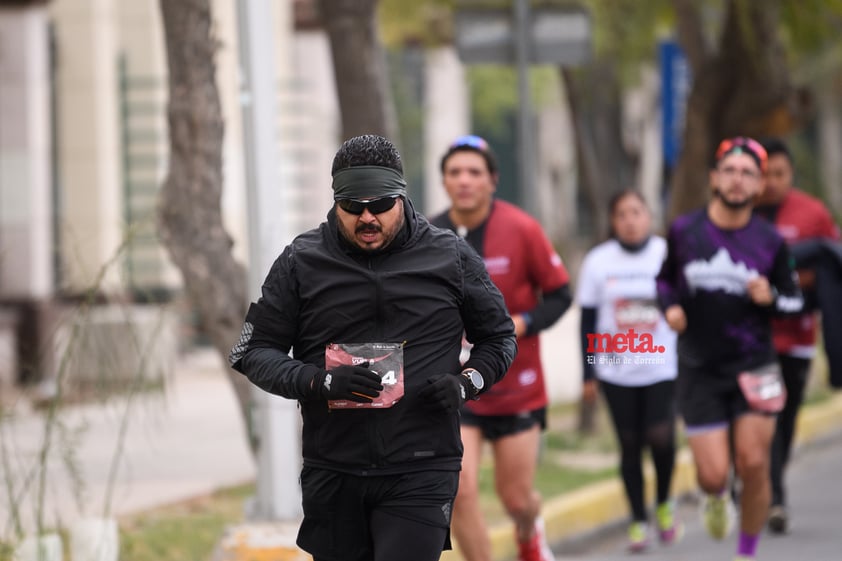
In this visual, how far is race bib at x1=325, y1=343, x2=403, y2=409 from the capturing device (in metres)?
5.00

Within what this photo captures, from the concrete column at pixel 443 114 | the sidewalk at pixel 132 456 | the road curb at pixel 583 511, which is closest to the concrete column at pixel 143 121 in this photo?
the sidewalk at pixel 132 456

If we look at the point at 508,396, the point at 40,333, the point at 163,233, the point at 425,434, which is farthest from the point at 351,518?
the point at 40,333

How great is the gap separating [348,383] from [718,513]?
154 inches

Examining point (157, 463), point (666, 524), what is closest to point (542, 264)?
point (666, 524)

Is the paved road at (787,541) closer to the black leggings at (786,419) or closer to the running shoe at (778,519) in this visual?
the running shoe at (778,519)

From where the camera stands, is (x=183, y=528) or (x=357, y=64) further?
(x=357, y=64)

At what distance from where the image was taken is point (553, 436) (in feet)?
45.1

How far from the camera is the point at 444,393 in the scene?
16.5 ft

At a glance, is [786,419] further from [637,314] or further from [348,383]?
[348,383]

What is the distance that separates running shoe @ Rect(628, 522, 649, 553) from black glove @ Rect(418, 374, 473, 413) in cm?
451

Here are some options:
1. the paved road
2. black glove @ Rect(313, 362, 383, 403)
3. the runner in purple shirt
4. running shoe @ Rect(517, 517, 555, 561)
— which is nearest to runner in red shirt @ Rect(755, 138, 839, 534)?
the paved road

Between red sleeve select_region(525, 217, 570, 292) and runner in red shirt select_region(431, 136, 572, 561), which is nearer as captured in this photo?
runner in red shirt select_region(431, 136, 572, 561)

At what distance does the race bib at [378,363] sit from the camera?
500cm

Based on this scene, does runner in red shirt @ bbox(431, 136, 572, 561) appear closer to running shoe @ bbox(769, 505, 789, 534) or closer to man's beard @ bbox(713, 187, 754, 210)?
man's beard @ bbox(713, 187, 754, 210)
